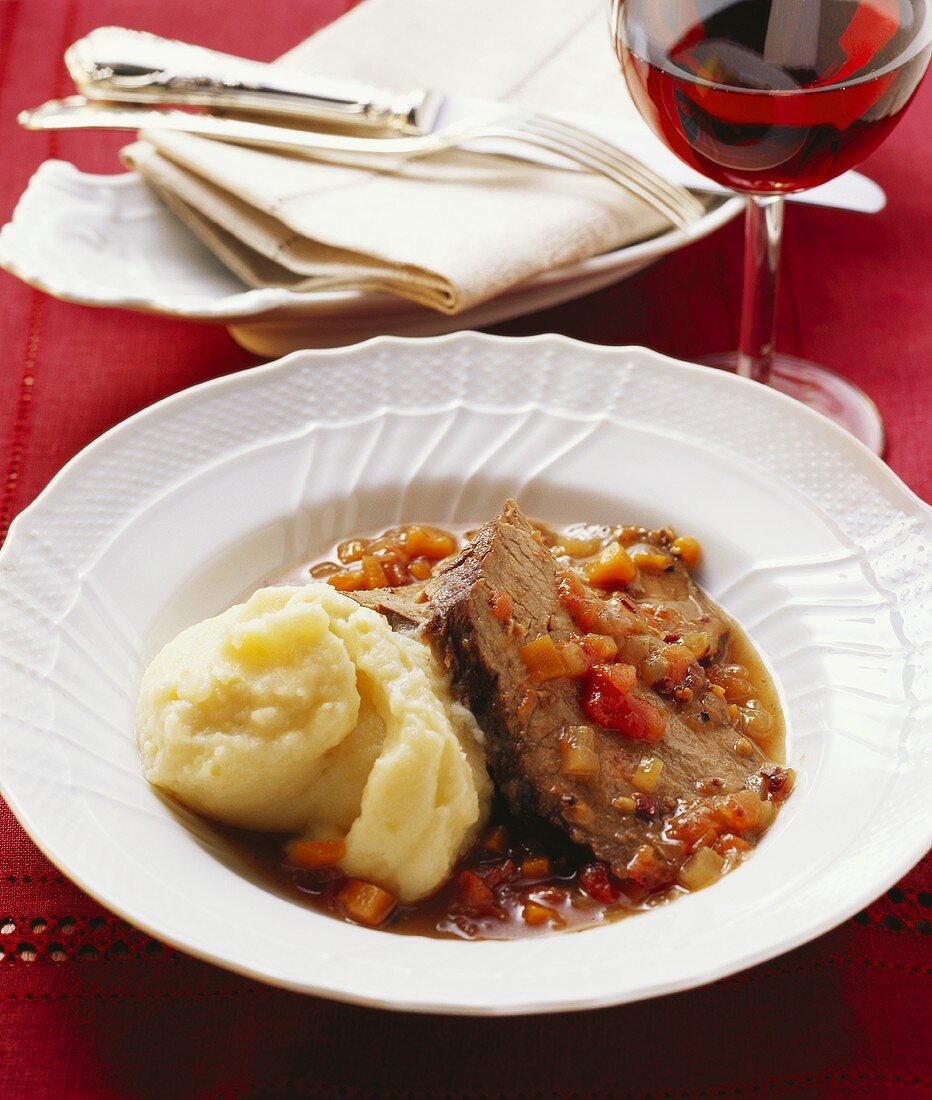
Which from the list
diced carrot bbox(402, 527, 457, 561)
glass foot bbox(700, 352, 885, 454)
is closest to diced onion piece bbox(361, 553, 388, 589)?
diced carrot bbox(402, 527, 457, 561)

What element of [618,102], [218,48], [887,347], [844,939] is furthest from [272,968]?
[218,48]

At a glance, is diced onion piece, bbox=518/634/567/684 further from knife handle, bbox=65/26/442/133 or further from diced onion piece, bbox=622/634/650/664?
knife handle, bbox=65/26/442/133

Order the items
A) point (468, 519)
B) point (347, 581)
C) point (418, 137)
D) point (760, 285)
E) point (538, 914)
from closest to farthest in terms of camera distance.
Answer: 1. point (538, 914)
2. point (347, 581)
3. point (468, 519)
4. point (760, 285)
5. point (418, 137)

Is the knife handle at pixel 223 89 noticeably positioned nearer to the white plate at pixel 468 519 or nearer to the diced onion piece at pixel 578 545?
the white plate at pixel 468 519

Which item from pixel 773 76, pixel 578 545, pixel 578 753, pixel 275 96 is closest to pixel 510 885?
pixel 578 753

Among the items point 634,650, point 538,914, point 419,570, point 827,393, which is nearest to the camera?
point 538,914

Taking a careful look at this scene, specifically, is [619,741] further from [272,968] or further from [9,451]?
[9,451]

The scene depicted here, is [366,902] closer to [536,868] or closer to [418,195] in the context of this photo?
[536,868]

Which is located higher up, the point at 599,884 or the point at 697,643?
the point at 697,643
